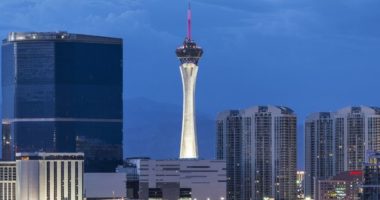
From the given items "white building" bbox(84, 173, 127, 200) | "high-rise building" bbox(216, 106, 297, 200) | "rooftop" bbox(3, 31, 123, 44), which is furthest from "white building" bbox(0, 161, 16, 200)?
"high-rise building" bbox(216, 106, 297, 200)

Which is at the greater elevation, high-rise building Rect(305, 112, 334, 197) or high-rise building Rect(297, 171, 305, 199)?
high-rise building Rect(305, 112, 334, 197)

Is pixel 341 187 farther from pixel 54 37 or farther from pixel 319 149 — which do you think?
pixel 54 37

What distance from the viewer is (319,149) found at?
110875mm

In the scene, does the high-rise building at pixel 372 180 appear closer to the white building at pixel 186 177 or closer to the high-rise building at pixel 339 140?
the white building at pixel 186 177

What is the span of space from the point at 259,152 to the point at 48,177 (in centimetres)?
2242

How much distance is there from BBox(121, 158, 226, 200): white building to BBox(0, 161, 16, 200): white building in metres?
9.26

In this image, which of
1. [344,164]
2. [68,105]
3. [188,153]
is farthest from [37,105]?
[344,164]

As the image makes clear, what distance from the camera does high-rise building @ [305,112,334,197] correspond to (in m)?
111

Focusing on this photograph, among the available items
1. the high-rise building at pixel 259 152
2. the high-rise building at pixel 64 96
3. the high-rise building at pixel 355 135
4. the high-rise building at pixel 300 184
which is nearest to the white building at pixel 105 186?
the high-rise building at pixel 64 96

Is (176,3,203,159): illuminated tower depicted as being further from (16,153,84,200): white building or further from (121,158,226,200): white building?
(16,153,84,200): white building

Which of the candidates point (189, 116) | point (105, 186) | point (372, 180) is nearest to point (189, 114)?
point (189, 116)

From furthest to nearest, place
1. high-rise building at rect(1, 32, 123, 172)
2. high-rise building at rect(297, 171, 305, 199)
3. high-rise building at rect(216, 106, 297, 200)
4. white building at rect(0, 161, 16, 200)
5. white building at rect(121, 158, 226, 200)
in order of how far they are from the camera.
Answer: high-rise building at rect(1, 32, 123, 172) → high-rise building at rect(297, 171, 305, 199) → high-rise building at rect(216, 106, 297, 200) → white building at rect(121, 158, 226, 200) → white building at rect(0, 161, 16, 200)

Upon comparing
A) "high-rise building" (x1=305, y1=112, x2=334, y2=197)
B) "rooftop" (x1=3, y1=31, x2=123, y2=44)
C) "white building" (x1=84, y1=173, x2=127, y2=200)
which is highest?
"rooftop" (x1=3, y1=31, x2=123, y2=44)

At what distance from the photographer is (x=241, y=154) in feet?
360
